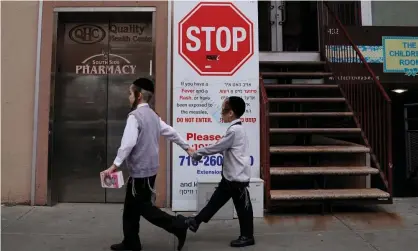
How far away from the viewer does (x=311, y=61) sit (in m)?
7.95

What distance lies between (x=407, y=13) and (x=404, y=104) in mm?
2155

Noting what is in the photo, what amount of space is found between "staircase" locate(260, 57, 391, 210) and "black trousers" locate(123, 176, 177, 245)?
6.37ft

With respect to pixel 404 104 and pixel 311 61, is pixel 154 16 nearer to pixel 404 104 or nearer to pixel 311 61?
pixel 311 61

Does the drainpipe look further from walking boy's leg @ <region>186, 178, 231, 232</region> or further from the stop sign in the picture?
walking boy's leg @ <region>186, 178, 231, 232</region>

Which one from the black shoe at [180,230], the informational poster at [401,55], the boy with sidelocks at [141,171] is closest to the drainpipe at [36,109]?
the boy with sidelocks at [141,171]

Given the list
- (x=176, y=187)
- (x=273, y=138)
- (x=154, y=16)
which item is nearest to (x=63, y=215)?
(x=176, y=187)

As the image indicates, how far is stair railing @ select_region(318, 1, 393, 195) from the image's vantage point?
623cm

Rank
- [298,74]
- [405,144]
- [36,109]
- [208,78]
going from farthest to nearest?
[405,144]
[298,74]
[36,109]
[208,78]

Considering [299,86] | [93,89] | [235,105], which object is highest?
[299,86]

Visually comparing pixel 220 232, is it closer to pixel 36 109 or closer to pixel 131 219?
pixel 131 219

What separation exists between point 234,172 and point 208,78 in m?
2.16

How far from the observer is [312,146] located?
6555 millimetres

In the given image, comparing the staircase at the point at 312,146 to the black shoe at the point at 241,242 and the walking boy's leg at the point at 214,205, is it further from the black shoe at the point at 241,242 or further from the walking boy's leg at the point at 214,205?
the walking boy's leg at the point at 214,205

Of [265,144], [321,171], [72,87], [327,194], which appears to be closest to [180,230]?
[265,144]
